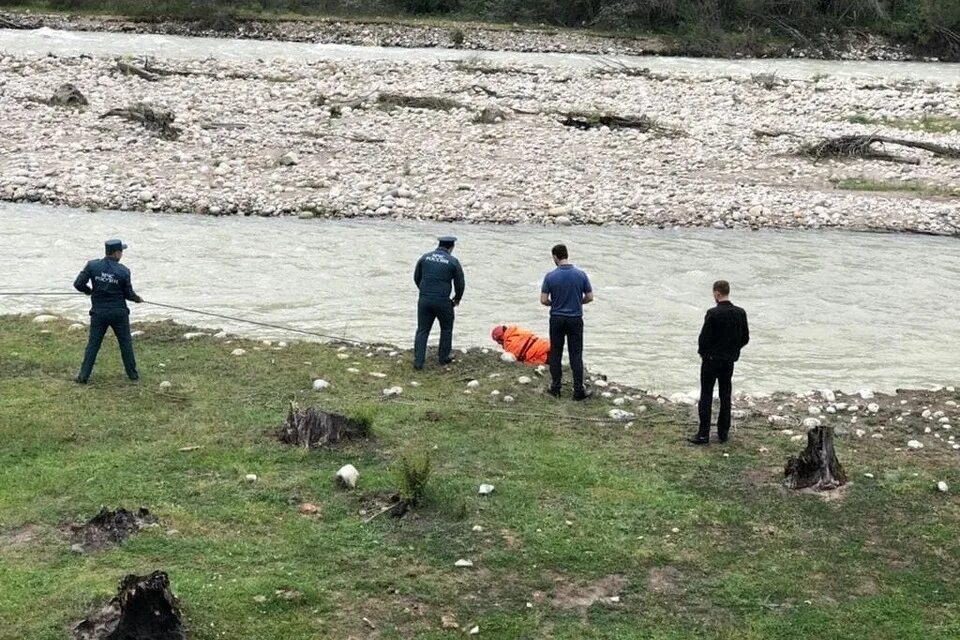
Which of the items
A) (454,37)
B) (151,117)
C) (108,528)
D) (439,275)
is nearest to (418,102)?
(151,117)

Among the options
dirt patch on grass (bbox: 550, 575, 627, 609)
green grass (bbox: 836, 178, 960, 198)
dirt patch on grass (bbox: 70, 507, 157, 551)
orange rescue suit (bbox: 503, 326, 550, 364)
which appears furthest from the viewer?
green grass (bbox: 836, 178, 960, 198)

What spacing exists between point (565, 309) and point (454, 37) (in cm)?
5199

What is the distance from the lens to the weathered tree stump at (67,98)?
3222cm

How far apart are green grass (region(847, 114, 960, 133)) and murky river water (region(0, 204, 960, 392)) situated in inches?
458

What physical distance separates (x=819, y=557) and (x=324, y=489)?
158 inches

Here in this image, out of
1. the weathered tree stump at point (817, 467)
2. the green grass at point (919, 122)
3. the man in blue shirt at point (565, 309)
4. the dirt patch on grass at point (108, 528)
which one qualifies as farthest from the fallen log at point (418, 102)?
the dirt patch on grass at point (108, 528)

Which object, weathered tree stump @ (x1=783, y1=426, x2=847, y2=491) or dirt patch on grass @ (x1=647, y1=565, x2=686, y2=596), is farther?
weathered tree stump @ (x1=783, y1=426, x2=847, y2=491)

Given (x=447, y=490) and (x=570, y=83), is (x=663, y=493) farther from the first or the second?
(x=570, y=83)

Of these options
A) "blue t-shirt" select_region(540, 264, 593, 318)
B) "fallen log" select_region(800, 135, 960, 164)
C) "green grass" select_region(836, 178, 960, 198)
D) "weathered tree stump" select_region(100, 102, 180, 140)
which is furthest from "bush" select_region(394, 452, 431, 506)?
"fallen log" select_region(800, 135, 960, 164)

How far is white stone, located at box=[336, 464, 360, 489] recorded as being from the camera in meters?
10.2

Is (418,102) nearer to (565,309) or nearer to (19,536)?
(565,309)

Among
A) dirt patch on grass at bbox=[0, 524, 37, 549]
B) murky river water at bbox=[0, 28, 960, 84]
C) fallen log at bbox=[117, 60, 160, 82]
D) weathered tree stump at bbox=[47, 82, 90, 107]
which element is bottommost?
dirt patch on grass at bbox=[0, 524, 37, 549]

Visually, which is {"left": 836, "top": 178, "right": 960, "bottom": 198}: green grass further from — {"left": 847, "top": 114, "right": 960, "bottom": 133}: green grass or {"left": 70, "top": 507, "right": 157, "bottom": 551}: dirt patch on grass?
{"left": 70, "top": 507, "right": 157, "bottom": 551}: dirt patch on grass

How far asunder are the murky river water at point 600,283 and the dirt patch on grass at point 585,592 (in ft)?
21.9
